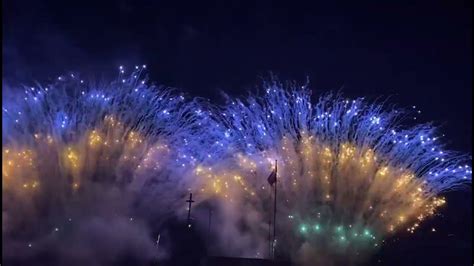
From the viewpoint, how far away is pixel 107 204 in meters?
30.4

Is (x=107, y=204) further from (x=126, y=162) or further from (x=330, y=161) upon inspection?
(x=330, y=161)

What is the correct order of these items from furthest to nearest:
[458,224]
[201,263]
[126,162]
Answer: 1. [458,224]
2. [126,162]
3. [201,263]

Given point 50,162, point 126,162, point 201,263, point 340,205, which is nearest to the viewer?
point 201,263

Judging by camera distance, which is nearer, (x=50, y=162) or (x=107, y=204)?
(x=50, y=162)

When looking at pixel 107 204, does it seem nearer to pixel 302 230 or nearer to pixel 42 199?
pixel 42 199

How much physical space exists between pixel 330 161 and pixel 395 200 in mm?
4935

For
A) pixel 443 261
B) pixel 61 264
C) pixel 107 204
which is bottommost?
pixel 61 264

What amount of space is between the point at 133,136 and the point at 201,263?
29.7ft

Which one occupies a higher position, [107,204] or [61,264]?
[107,204]

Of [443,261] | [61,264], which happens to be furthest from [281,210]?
[61,264]

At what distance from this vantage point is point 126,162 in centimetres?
3005

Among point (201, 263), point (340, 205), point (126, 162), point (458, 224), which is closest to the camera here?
point (201, 263)

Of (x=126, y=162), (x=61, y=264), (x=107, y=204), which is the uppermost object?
(x=126, y=162)

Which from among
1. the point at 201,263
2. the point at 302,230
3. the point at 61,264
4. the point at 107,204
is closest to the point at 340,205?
the point at 302,230
